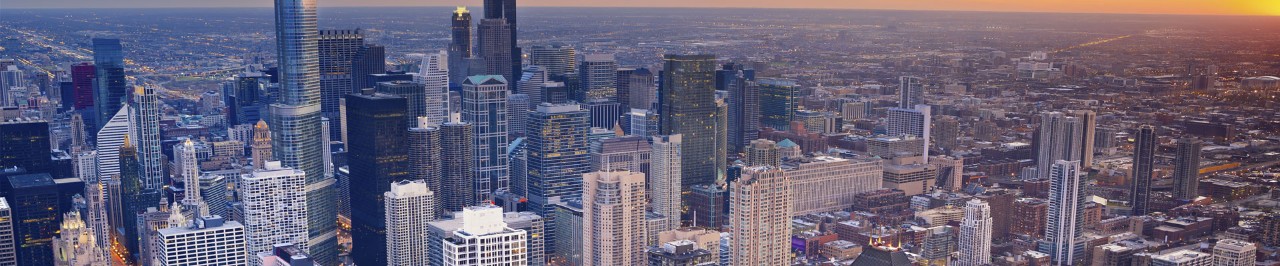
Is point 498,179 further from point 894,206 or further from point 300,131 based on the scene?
point 894,206

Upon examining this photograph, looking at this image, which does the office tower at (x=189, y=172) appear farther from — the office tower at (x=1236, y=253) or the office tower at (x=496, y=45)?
the office tower at (x=1236, y=253)

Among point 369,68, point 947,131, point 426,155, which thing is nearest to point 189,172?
point 426,155

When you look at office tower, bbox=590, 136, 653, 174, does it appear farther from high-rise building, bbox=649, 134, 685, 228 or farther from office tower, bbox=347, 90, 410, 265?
office tower, bbox=347, 90, 410, 265

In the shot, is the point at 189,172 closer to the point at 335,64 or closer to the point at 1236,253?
the point at 335,64

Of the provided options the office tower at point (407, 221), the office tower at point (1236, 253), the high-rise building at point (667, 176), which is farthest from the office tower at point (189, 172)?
the office tower at point (1236, 253)

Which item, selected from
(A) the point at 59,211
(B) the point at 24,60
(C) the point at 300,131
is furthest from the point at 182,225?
(B) the point at 24,60

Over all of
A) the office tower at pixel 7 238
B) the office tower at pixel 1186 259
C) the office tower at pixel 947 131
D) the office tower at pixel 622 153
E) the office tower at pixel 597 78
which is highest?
the office tower at pixel 597 78
